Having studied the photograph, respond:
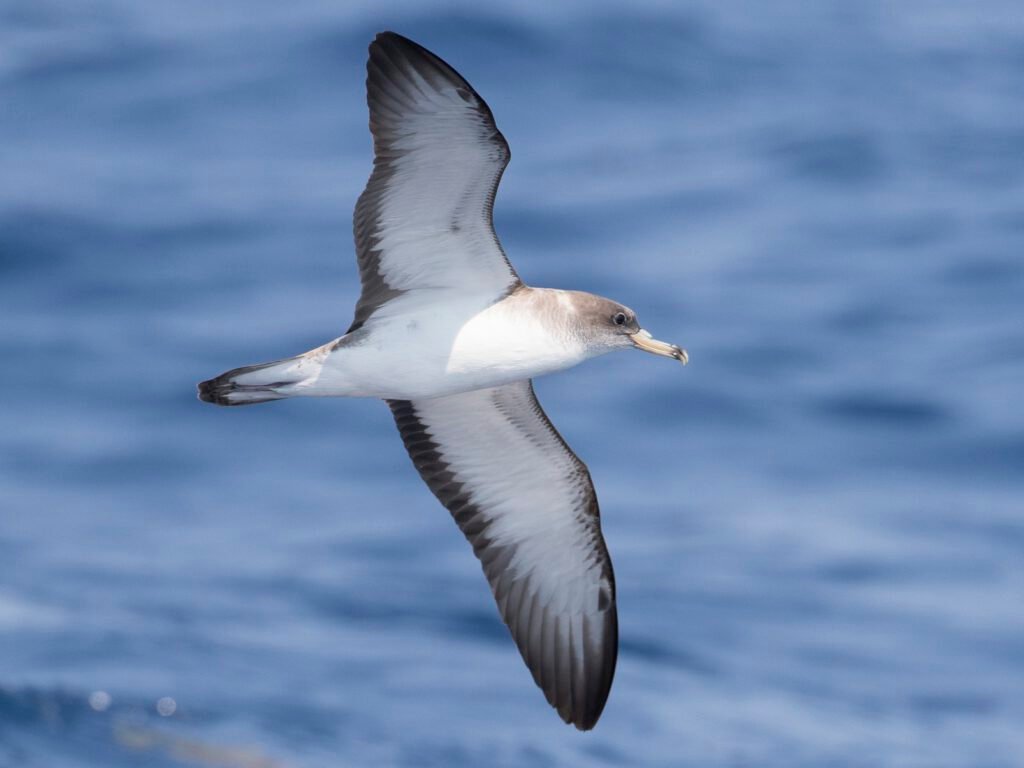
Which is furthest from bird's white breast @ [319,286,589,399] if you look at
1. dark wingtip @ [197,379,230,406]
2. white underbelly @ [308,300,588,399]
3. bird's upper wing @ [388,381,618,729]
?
bird's upper wing @ [388,381,618,729]

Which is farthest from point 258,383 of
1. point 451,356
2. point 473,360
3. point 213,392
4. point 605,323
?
point 605,323

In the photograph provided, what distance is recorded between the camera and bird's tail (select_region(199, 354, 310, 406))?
33.7ft

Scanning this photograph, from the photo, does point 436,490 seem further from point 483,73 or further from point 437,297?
point 483,73

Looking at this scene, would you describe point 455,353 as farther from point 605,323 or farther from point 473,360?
point 605,323

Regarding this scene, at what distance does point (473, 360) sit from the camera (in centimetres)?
1023

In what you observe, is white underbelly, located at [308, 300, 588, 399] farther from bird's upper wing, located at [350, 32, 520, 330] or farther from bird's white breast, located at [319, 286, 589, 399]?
bird's upper wing, located at [350, 32, 520, 330]

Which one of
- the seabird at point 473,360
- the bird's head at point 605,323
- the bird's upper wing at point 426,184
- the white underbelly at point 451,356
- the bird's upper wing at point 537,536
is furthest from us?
the bird's upper wing at point 537,536

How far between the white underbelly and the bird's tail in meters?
0.13

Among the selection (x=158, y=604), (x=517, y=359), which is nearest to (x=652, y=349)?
(x=517, y=359)

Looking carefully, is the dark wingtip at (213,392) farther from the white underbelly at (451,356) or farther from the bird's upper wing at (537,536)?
the bird's upper wing at (537,536)

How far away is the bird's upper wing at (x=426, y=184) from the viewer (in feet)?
31.9

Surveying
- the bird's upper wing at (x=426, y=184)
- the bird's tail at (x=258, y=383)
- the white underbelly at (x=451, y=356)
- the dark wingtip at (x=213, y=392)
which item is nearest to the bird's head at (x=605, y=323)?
the white underbelly at (x=451, y=356)

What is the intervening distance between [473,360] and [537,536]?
2.04 meters

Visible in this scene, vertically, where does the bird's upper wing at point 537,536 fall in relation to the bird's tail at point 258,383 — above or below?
below
